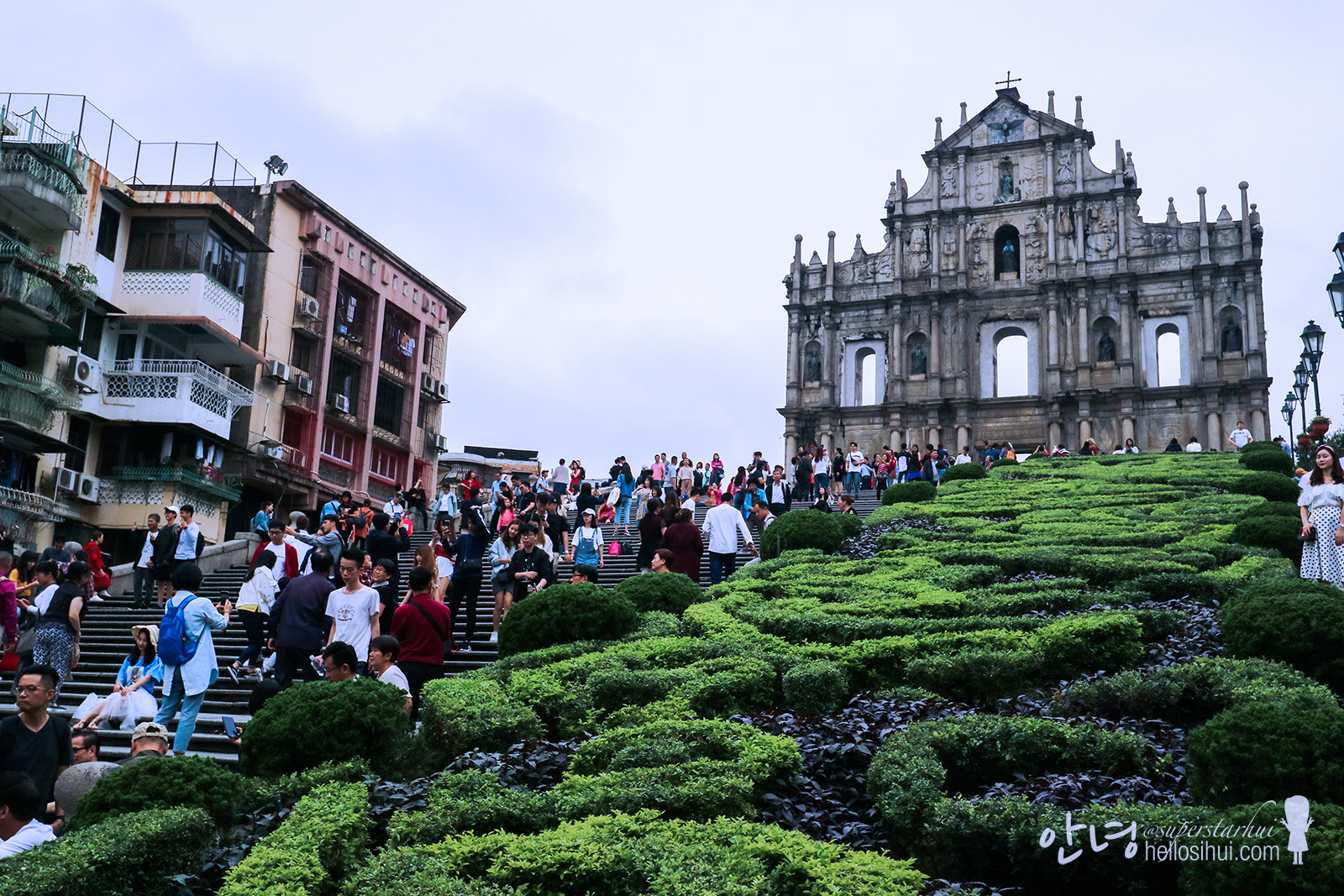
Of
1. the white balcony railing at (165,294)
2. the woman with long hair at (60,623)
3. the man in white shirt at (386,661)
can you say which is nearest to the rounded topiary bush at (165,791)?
the man in white shirt at (386,661)

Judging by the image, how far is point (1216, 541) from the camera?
48.8 feet

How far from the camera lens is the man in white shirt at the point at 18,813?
6734 millimetres

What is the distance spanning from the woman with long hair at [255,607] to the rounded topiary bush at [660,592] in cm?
388

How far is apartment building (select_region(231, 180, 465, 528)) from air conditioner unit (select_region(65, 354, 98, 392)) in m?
5.39

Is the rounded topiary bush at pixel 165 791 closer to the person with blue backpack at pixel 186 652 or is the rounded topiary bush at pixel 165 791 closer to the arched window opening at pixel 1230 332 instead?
the person with blue backpack at pixel 186 652

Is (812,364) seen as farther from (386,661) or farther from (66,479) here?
(386,661)

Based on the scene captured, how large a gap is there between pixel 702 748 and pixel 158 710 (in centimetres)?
596

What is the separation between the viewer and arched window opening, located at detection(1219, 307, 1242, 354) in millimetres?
44625

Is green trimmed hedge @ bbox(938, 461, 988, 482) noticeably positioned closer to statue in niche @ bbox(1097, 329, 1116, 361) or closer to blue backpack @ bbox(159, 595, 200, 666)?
statue in niche @ bbox(1097, 329, 1116, 361)

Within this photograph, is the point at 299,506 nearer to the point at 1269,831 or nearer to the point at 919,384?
the point at 919,384

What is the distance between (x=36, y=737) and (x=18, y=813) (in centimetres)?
89

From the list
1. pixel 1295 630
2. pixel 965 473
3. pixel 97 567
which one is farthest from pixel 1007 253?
pixel 1295 630

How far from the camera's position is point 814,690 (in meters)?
9.26

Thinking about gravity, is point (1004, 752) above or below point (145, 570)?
below
